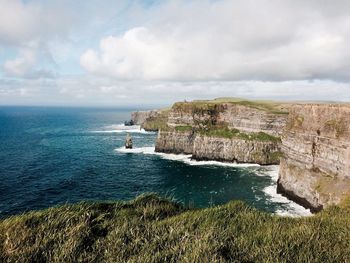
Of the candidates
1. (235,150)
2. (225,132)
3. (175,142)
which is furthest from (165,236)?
(175,142)

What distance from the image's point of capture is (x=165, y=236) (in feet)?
50.8

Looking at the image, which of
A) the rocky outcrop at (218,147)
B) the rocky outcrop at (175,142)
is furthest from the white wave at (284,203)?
the rocky outcrop at (175,142)

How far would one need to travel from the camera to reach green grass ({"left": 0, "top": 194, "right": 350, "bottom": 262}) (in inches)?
530

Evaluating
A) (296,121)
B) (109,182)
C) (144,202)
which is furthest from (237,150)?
(144,202)

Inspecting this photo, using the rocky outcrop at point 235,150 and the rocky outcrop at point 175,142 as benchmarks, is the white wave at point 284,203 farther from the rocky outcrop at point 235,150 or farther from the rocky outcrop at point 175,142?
the rocky outcrop at point 175,142

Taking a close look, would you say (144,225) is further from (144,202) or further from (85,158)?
(85,158)

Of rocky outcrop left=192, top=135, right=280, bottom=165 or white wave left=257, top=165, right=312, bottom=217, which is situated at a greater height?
rocky outcrop left=192, top=135, right=280, bottom=165

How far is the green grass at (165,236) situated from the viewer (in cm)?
1347

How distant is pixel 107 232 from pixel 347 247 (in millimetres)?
11169

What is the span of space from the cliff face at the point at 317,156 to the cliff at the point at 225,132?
3074cm

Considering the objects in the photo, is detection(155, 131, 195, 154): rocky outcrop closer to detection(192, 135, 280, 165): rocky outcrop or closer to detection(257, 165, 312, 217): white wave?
detection(192, 135, 280, 165): rocky outcrop

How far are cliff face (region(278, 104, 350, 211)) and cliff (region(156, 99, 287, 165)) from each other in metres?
30.7

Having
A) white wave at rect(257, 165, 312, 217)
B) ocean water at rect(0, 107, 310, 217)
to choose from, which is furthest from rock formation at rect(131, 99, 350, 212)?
ocean water at rect(0, 107, 310, 217)

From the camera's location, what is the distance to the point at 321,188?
54.8 m
